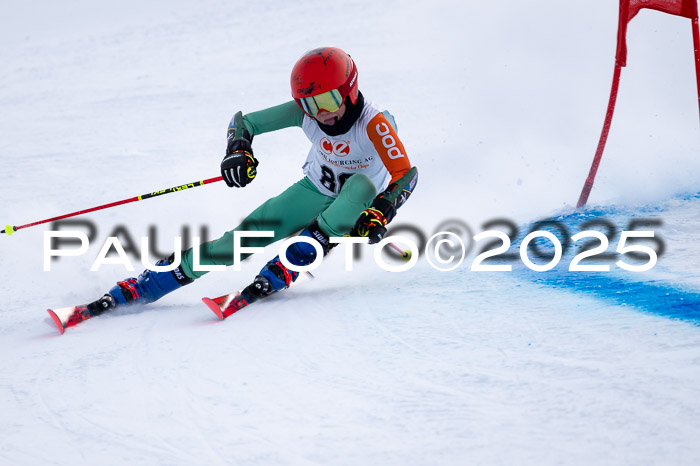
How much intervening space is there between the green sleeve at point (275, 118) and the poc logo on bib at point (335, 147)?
0.71 feet

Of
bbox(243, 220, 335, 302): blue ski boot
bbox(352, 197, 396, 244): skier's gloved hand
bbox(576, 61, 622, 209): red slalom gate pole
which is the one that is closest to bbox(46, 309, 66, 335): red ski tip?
bbox(243, 220, 335, 302): blue ski boot

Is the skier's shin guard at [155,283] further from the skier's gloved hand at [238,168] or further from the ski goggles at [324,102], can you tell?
the ski goggles at [324,102]

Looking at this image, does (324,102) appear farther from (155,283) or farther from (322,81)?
(155,283)

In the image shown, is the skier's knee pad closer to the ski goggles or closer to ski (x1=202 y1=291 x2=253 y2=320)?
the ski goggles

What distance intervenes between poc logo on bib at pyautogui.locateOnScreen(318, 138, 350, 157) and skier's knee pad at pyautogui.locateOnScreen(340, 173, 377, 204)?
134 mm

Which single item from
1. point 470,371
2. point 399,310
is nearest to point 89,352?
point 399,310

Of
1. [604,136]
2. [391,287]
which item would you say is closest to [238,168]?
[391,287]

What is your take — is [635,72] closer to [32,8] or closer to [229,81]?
[229,81]

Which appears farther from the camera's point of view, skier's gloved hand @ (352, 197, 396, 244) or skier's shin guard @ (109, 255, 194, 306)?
skier's shin guard @ (109, 255, 194, 306)

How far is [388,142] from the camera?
3.43 metres

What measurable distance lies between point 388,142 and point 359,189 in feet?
0.96

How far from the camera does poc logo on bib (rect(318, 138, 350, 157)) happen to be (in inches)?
140

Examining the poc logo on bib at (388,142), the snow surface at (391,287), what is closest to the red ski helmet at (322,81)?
the poc logo on bib at (388,142)

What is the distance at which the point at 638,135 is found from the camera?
6.03m
